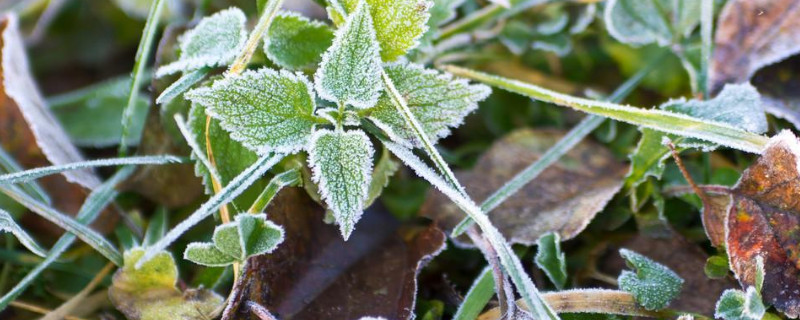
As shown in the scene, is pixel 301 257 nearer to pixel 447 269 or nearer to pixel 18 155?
pixel 447 269

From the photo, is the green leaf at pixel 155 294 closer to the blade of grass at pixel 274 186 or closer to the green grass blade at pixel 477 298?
the blade of grass at pixel 274 186

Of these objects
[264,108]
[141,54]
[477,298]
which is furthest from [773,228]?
→ [141,54]

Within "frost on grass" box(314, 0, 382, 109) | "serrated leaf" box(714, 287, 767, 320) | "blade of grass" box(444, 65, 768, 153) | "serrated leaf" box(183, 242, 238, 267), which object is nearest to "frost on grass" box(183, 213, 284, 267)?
"serrated leaf" box(183, 242, 238, 267)

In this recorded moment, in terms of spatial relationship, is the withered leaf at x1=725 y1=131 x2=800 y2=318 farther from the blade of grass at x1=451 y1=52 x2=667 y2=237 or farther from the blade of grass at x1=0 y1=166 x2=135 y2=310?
the blade of grass at x1=0 y1=166 x2=135 y2=310

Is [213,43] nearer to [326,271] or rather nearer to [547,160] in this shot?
[326,271]

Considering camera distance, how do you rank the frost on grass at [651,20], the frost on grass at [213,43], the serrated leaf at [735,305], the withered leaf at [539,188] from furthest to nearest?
the frost on grass at [651,20], the withered leaf at [539,188], the frost on grass at [213,43], the serrated leaf at [735,305]

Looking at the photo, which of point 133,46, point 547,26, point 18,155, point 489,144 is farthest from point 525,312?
point 133,46

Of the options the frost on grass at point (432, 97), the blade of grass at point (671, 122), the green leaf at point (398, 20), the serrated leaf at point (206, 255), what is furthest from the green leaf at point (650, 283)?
the serrated leaf at point (206, 255)
